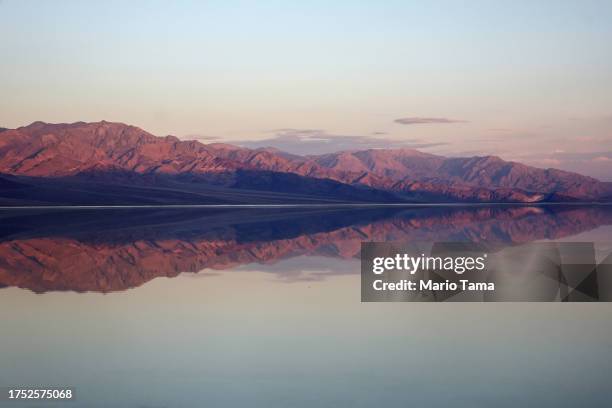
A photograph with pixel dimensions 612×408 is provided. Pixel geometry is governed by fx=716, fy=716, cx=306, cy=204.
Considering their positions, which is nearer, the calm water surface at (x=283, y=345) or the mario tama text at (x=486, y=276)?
the calm water surface at (x=283, y=345)

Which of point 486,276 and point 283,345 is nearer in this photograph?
point 283,345

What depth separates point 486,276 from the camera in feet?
63.9

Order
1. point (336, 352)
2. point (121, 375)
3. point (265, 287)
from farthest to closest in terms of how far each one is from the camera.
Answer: point (265, 287), point (336, 352), point (121, 375)

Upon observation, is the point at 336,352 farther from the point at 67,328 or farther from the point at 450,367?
the point at 67,328

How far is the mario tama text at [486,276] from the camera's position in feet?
51.9

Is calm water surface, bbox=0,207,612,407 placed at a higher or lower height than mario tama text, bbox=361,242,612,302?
lower

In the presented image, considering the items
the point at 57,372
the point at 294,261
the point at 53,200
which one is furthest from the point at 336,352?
the point at 53,200

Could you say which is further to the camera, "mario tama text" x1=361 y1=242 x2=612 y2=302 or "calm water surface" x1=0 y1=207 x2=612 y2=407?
"mario tama text" x1=361 y1=242 x2=612 y2=302

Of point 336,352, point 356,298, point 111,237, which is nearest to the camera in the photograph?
point 336,352

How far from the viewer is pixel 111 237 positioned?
35.3m

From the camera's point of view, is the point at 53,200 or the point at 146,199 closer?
the point at 53,200

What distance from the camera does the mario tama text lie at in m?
15.8

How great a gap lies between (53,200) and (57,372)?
138862mm

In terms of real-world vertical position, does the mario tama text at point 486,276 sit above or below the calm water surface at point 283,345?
above
